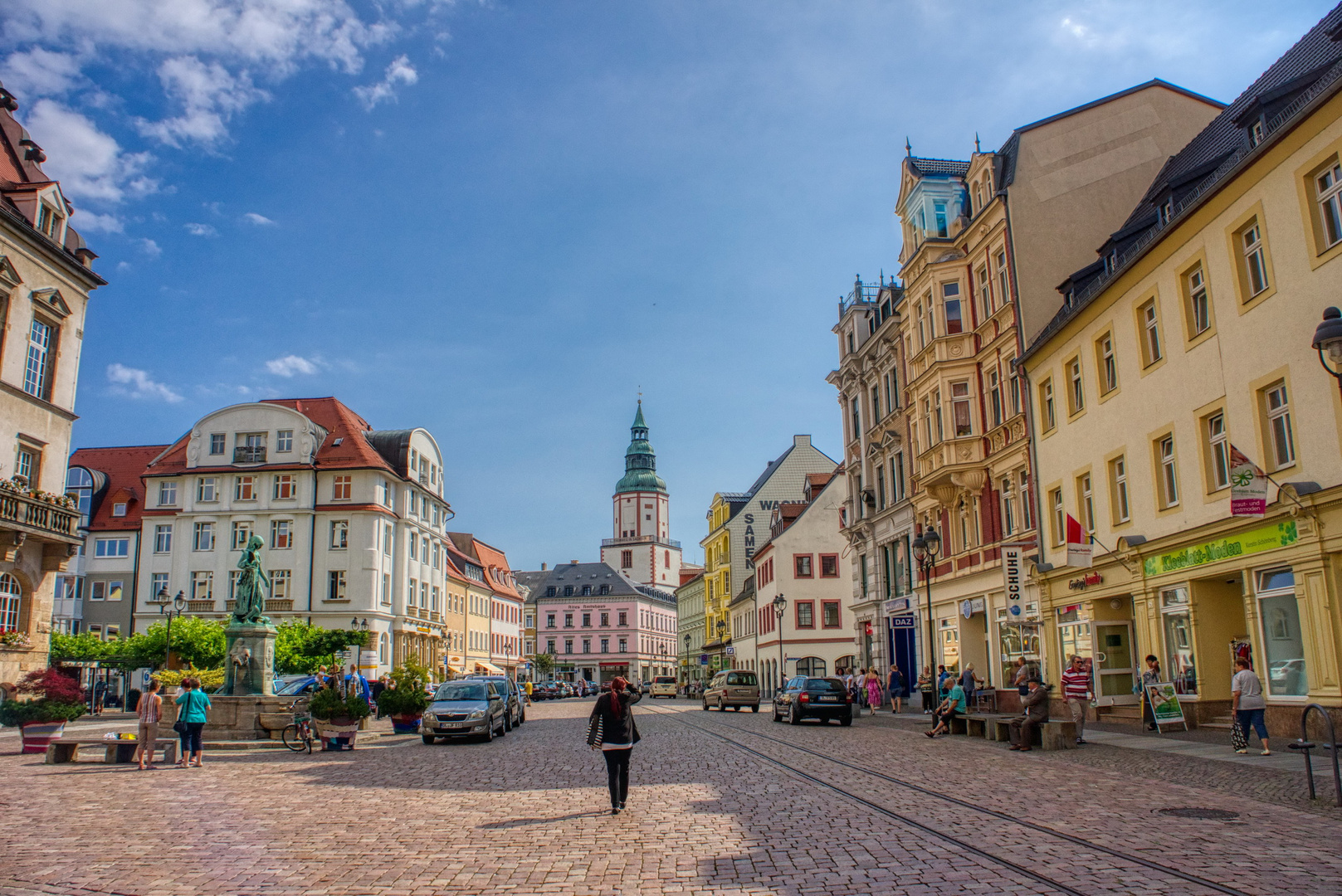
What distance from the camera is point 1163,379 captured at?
2200 cm

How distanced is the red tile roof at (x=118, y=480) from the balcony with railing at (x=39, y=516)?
120 ft

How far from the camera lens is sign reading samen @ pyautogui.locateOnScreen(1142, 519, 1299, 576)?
1788 centimetres

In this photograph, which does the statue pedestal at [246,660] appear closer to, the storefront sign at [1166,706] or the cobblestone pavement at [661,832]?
the cobblestone pavement at [661,832]

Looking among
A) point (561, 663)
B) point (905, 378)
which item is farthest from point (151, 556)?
point (561, 663)

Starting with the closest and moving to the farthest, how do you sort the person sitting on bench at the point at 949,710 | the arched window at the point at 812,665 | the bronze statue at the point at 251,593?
the person sitting on bench at the point at 949,710 < the bronze statue at the point at 251,593 < the arched window at the point at 812,665

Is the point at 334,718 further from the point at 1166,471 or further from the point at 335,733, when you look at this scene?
the point at 1166,471

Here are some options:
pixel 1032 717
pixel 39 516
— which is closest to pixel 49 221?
pixel 39 516

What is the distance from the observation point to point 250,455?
60.8 m

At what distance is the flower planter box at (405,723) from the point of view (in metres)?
29.2

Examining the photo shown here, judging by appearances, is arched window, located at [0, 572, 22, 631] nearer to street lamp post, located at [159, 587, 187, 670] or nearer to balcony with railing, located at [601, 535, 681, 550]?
street lamp post, located at [159, 587, 187, 670]

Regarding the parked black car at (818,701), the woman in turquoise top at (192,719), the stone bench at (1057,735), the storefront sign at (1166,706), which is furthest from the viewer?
the parked black car at (818,701)

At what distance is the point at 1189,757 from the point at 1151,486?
7822 mm

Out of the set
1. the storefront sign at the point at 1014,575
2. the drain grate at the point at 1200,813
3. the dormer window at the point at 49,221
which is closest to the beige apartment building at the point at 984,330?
the storefront sign at the point at 1014,575

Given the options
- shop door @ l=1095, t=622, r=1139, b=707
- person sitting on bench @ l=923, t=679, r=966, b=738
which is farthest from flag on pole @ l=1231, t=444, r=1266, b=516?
shop door @ l=1095, t=622, r=1139, b=707
